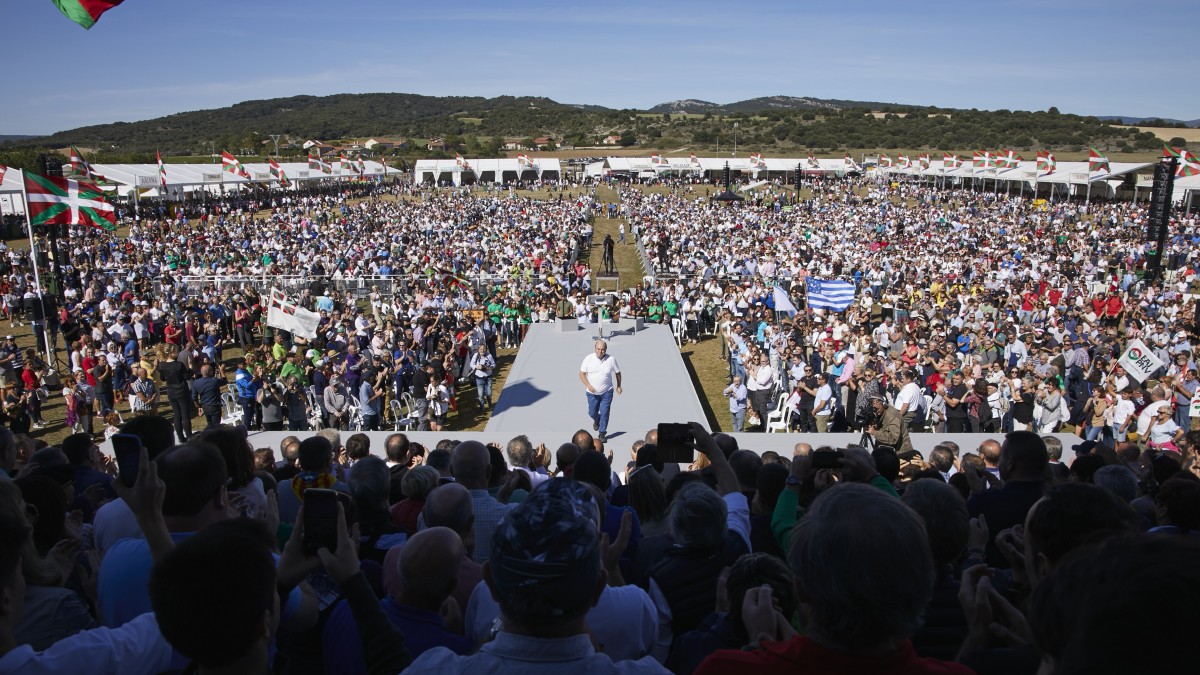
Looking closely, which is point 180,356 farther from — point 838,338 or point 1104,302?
point 1104,302

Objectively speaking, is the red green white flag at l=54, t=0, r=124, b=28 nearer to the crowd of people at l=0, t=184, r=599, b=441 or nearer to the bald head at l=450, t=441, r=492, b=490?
the bald head at l=450, t=441, r=492, b=490

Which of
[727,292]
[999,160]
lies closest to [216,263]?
[727,292]

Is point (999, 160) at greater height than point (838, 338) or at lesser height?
greater

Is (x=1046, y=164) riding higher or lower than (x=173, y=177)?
lower

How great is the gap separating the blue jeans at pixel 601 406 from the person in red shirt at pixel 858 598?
854cm

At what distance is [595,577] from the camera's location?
1688 mm

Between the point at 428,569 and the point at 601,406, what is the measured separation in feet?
25.9

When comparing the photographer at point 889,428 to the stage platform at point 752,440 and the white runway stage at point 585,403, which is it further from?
the white runway stage at point 585,403

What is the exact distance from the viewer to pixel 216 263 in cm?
2827

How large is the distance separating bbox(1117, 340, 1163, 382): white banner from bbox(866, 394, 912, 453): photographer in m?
6.06

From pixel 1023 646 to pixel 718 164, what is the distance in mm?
85443

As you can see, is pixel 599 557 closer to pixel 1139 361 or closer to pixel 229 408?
pixel 1139 361

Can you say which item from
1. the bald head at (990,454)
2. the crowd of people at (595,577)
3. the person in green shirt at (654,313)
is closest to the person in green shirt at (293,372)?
the crowd of people at (595,577)

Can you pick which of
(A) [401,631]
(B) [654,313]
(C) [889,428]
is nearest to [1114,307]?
(B) [654,313]
